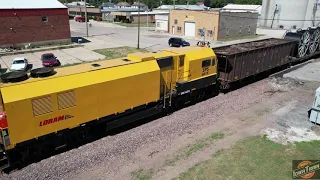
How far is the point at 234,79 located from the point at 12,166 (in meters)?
16.6

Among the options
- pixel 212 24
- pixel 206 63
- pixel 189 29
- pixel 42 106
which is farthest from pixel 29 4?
pixel 42 106

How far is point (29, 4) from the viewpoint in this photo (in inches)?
1618

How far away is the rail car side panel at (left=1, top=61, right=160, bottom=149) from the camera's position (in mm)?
10594

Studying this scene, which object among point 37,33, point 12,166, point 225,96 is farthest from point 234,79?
point 37,33

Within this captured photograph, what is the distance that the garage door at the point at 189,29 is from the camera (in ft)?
182

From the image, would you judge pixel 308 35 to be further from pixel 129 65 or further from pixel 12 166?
pixel 12 166

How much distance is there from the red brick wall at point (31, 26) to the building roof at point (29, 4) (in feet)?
2.33

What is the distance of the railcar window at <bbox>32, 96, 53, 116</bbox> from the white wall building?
8378cm

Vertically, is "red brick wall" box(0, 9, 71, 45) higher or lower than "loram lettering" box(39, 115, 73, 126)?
higher

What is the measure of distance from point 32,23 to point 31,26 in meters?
0.51

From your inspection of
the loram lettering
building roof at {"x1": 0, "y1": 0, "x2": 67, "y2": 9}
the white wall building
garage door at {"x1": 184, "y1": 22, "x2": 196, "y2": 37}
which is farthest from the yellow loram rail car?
the white wall building

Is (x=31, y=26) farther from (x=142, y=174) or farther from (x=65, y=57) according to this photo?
(x=142, y=174)

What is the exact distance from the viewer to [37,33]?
136 ft

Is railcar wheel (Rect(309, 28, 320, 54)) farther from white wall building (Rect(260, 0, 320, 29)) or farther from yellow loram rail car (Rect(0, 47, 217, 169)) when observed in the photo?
white wall building (Rect(260, 0, 320, 29))
